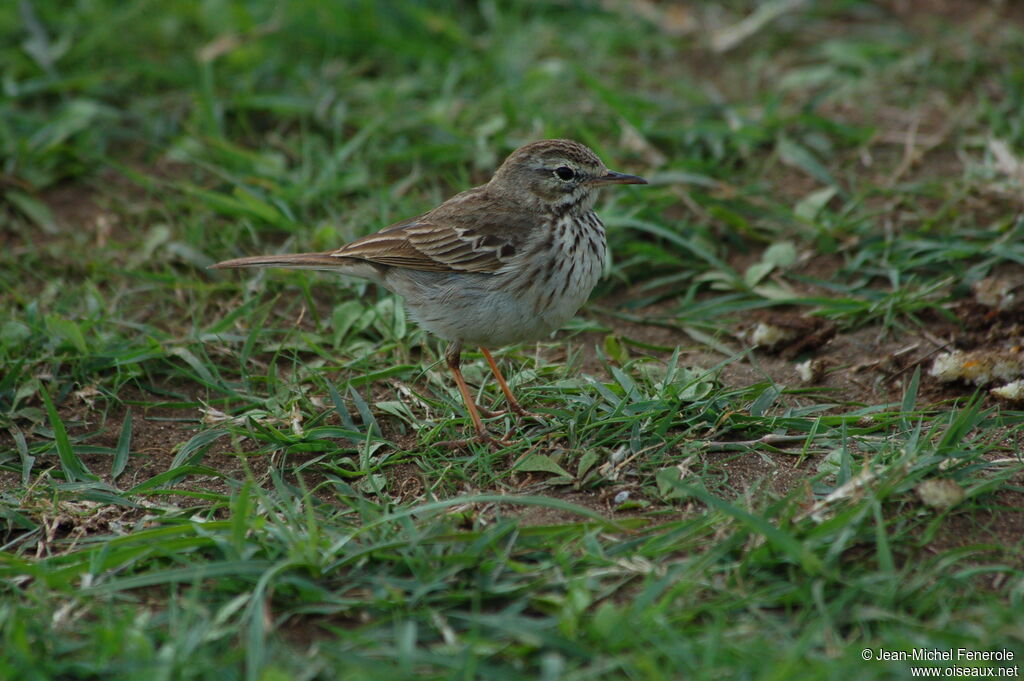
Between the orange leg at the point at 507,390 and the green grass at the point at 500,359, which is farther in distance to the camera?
the orange leg at the point at 507,390

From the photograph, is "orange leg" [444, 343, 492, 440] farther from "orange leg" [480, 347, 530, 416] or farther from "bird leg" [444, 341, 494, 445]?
"orange leg" [480, 347, 530, 416]

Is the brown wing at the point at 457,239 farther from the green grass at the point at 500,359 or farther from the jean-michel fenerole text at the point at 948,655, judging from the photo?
the jean-michel fenerole text at the point at 948,655

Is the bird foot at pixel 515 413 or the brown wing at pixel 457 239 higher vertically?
the brown wing at pixel 457 239

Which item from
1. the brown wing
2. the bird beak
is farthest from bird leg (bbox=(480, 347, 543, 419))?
the bird beak

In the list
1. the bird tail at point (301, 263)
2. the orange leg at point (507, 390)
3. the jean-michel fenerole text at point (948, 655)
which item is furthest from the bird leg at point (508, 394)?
the jean-michel fenerole text at point (948, 655)

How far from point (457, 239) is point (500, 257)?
1.06 feet

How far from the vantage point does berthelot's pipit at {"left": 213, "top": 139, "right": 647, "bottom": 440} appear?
563cm

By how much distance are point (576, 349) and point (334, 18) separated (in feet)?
14.5

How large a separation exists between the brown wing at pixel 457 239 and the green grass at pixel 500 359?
0.64m

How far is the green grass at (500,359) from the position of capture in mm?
4074

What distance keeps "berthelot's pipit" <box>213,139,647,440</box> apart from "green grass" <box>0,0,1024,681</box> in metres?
0.43

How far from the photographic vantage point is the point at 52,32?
9.27m

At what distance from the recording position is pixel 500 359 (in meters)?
6.46

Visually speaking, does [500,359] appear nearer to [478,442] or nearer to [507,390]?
[507,390]
